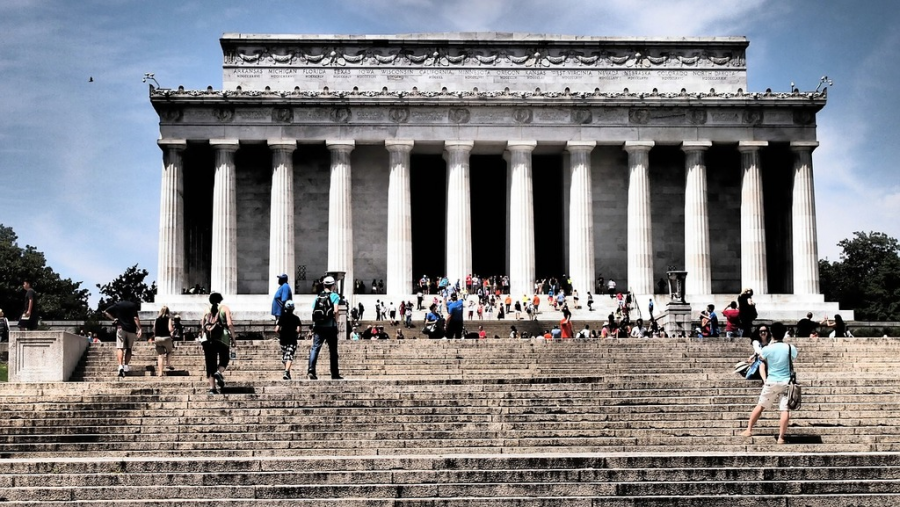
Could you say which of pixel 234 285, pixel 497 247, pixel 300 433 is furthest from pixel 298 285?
pixel 300 433

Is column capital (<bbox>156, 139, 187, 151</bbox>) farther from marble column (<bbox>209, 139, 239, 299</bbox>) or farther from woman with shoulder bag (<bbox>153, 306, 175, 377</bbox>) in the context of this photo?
woman with shoulder bag (<bbox>153, 306, 175, 377</bbox>)

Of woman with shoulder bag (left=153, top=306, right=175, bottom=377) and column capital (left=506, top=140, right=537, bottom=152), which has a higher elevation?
column capital (left=506, top=140, right=537, bottom=152)

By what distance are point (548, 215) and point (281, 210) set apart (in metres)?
14.5

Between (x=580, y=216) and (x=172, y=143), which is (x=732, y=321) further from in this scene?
(x=172, y=143)

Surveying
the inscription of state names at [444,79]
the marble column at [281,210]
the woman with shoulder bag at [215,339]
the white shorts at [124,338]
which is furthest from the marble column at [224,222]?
the woman with shoulder bag at [215,339]

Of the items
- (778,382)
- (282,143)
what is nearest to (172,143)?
(282,143)

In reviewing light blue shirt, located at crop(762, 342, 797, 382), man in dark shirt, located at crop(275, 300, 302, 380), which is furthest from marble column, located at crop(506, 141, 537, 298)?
light blue shirt, located at crop(762, 342, 797, 382)

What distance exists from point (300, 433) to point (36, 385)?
790cm

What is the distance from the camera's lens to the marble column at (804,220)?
60594 millimetres

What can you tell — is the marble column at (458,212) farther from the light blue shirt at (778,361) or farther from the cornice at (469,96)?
the light blue shirt at (778,361)

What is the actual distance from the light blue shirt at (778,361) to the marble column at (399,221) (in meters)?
38.8

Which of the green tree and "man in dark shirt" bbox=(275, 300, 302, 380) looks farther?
the green tree

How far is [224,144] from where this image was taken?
59.5 m

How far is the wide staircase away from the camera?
17406 mm
